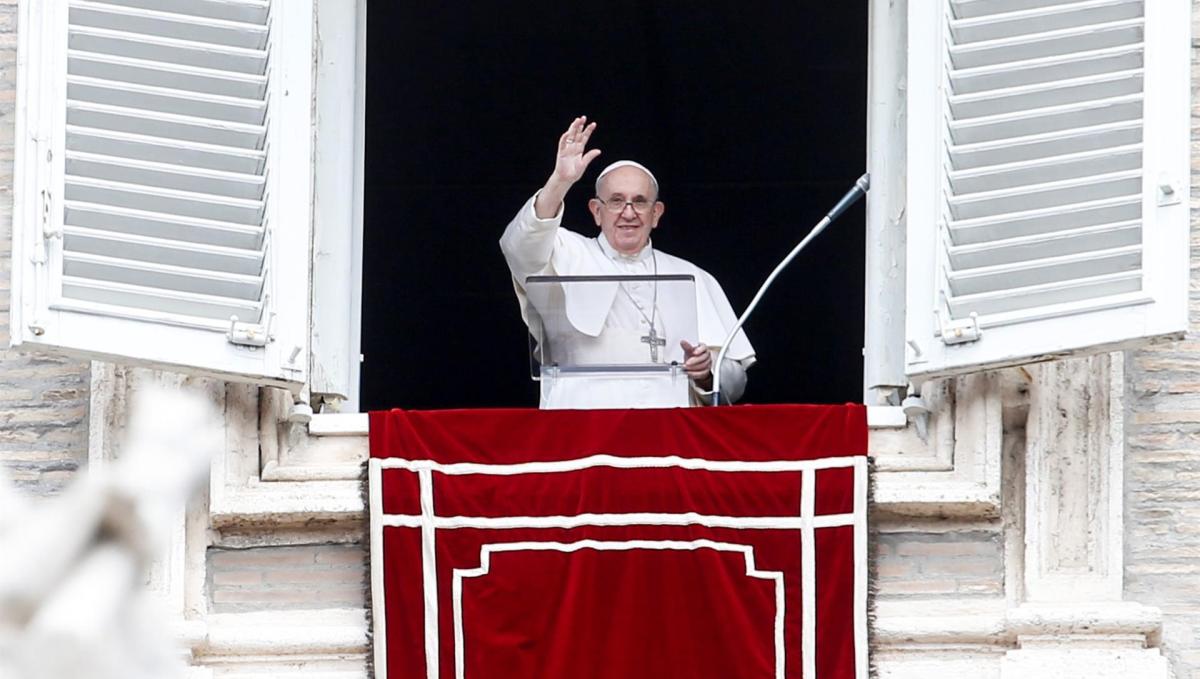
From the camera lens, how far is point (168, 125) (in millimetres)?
5625

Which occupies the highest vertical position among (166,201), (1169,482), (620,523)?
(166,201)

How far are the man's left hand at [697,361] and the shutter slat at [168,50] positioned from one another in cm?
134

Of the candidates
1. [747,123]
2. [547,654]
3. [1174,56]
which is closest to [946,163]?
[1174,56]

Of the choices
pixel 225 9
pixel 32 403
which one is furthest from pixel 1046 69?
pixel 32 403

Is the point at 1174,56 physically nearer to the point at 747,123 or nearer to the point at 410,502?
the point at 410,502

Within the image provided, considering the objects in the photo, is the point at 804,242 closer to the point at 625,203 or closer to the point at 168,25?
the point at 625,203

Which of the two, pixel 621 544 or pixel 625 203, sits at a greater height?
pixel 625 203

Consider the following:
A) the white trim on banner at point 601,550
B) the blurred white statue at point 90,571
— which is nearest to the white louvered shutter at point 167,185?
the white trim on banner at point 601,550

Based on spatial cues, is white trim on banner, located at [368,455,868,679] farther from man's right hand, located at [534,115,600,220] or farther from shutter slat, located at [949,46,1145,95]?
shutter slat, located at [949,46,1145,95]

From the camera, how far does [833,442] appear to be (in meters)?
5.68

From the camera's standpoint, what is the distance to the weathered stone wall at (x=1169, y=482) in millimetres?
5730

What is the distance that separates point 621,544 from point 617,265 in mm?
1537

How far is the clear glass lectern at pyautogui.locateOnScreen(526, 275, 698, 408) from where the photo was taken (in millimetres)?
6168

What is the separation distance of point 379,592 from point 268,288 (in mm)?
749
